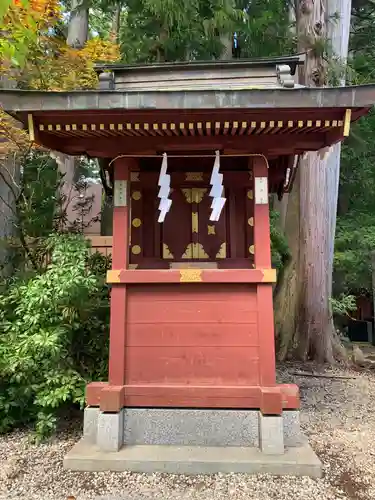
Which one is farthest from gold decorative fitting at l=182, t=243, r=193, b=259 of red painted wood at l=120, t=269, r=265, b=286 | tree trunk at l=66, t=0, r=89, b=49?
tree trunk at l=66, t=0, r=89, b=49

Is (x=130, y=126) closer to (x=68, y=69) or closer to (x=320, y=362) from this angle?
(x=68, y=69)

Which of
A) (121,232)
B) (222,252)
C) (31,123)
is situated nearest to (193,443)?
(222,252)

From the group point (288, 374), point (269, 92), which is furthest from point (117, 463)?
point (288, 374)

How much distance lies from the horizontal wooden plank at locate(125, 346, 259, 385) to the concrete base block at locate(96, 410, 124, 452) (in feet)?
1.29

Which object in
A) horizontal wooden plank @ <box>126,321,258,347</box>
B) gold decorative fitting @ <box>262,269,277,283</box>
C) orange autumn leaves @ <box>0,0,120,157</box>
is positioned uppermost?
orange autumn leaves @ <box>0,0,120,157</box>

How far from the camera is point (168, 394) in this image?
4.07 metres

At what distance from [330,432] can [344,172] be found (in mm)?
8205

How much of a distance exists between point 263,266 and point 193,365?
4.09ft

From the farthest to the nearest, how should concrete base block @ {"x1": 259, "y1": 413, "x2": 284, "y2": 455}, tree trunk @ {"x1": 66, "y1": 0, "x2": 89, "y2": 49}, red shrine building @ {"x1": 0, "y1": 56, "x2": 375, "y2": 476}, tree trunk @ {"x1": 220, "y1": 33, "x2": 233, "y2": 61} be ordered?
tree trunk @ {"x1": 66, "y1": 0, "x2": 89, "y2": 49} < tree trunk @ {"x1": 220, "y1": 33, "x2": 233, "y2": 61} < concrete base block @ {"x1": 259, "y1": 413, "x2": 284, "y2": 455} < red shrine building @ {"x1": 0, "y1": 56, "x2": 375, "y2": 476}

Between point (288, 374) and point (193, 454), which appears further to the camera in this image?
point (288, 374)

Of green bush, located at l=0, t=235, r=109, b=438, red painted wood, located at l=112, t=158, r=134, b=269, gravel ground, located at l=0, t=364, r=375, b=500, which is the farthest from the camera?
green bush, located at l=0, t=235, r=109, b=438

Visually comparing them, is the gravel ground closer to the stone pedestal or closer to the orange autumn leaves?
the stone pedestal

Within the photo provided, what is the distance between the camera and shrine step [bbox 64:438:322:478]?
3.60 metres

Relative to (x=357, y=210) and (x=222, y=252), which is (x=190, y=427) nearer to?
(x=222, y=252)
